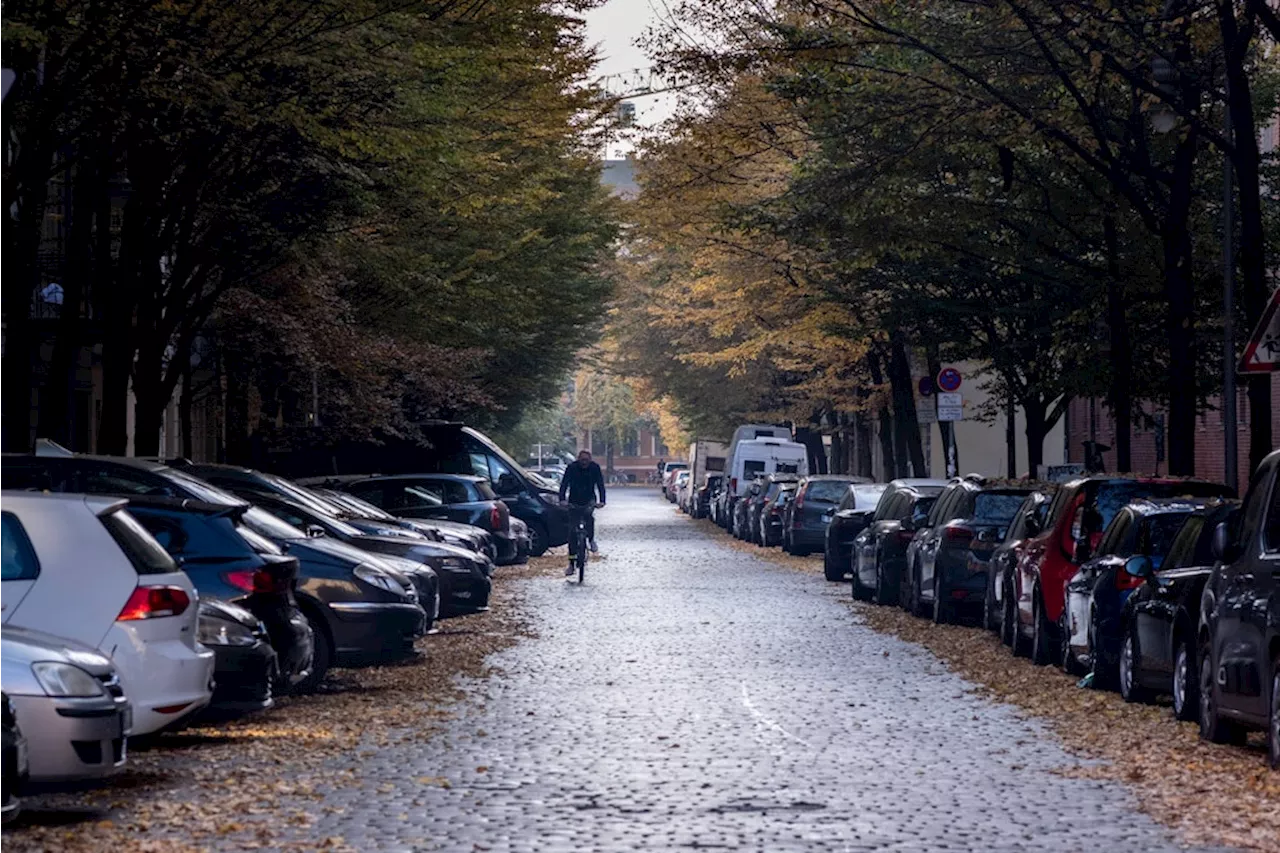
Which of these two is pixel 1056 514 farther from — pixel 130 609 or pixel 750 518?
pixel 750 518

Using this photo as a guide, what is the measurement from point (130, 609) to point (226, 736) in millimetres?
2081

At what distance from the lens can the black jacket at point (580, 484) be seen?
119ft

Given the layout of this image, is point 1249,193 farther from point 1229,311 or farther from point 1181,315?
point 1229,311

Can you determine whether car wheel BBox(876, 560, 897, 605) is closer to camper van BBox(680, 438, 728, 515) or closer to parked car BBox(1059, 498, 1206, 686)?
parked car BBox(1059, 498, 1206, 686)

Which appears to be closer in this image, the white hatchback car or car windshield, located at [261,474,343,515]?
the white hatchback car

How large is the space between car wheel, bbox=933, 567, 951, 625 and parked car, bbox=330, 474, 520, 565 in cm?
1165

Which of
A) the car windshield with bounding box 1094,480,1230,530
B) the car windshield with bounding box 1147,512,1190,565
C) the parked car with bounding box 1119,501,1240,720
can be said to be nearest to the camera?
the parked car with bounding box 1119,501,1240,720

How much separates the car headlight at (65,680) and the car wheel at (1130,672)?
26.0ft

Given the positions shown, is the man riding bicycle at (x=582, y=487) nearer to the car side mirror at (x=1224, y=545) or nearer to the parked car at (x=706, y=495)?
the car side mirror at (x=1224, y=545)

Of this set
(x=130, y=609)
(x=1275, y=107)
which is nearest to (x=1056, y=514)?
(x=130, y=609)

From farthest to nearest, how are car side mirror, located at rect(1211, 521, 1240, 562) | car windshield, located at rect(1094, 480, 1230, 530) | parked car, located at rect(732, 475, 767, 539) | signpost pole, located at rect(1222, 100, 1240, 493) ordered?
parked car, located at rect(732, 475, 767, 539) < signpost pole, located at rect(1222, 100, 1240, 493) < car windshield, located at rect(1094, 480, 1230, 530) < car side mirror, located at rect(1211, 521, 1240, 562)

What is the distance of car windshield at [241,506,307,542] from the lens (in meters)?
18.5

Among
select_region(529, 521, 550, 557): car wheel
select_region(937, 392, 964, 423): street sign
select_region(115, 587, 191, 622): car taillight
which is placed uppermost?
select_region(937, 392, 964, 423): street sign

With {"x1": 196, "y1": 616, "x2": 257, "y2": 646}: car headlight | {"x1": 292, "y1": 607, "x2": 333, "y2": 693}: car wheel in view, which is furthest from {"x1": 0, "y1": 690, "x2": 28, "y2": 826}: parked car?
{"x1": 292, "y1": 607, "x2": 333, "y2": 693}: car wheel
